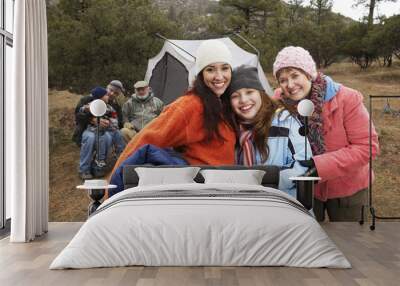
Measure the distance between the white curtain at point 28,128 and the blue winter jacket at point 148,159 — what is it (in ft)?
2.96

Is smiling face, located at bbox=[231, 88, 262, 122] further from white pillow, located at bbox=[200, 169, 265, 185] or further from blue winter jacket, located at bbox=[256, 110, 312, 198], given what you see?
white pillow, located at bbox=[200, 169, 265, 185]

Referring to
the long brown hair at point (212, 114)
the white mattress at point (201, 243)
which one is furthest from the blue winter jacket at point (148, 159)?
the white mattress at point (201, 243)

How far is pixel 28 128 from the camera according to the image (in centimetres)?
593

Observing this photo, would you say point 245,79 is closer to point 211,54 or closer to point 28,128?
point 211,54

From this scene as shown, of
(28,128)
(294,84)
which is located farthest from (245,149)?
(28,128)

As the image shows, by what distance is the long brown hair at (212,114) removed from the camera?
23.0 ft

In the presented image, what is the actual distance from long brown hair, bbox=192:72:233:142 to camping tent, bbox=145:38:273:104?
10.6 inches

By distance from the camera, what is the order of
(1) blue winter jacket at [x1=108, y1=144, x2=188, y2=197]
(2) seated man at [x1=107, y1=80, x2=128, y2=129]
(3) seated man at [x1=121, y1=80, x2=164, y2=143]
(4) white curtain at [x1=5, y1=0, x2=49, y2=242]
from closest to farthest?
(4) white curtain at [x1=5, y1=0, x2=49, y2=242] < (1) blue winter jacket at [x1=108, y1=144, x2=188, y2=197] < (3) seated man at [x1=121, y1=80, x2=164, y2=143] < (2) seated man at [x1=107, y1=80, x2=128, y2=129]

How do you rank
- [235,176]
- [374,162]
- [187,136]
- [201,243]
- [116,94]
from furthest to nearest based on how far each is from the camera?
[116,94], [374,162], [187,136], [235,176], [201,243]

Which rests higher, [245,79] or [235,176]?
[245,79]

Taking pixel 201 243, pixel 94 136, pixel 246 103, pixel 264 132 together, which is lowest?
pixel 201 243

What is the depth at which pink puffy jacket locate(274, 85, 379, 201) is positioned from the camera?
704 cm

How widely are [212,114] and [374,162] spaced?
1994mm

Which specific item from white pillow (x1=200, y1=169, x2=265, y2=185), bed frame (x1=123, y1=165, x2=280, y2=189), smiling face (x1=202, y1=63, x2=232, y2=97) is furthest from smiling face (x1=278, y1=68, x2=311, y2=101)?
white pillow (x1=200, y1=169, x2=265, y2=185)
